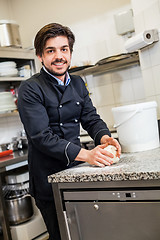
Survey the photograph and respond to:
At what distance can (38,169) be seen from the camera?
1562 mm

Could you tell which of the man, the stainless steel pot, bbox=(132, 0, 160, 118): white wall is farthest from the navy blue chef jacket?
the stainless steel pot

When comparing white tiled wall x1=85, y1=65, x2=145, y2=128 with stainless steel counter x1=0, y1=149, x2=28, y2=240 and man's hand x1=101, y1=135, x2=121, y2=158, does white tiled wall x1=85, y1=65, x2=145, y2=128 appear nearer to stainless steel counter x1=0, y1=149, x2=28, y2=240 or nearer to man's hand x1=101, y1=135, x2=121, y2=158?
stainless steel counter x1=0, y1=149, x2=28, y2=240

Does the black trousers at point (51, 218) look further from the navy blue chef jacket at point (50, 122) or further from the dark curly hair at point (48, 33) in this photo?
the dark curly hair at point (48, 33)

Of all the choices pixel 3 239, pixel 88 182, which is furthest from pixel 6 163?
pixel 88 182

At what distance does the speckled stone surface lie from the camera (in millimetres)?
1148

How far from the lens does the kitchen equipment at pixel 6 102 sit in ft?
Result: 10.3

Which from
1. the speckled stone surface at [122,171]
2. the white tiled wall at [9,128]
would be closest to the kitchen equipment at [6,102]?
the white tiled wall at [9,128]

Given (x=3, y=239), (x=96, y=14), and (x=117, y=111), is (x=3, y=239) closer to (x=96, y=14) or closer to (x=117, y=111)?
(x=117, y=111)

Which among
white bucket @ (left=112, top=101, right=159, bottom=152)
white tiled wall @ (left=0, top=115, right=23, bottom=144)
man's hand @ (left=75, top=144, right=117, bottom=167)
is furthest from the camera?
white tiled wall @ (left=0, top=115, right=23, bottom=144)

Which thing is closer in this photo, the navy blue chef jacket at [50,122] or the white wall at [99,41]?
the navy blue chef jacket at [50,122]

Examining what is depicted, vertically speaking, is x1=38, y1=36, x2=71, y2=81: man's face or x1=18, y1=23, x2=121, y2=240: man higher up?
x1=38, y1=36, x2=71, y2=81: man's face

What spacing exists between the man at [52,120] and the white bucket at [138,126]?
10 cm

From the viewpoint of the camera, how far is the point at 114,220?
48.6 inches

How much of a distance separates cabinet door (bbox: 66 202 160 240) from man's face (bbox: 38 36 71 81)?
2.07ft
